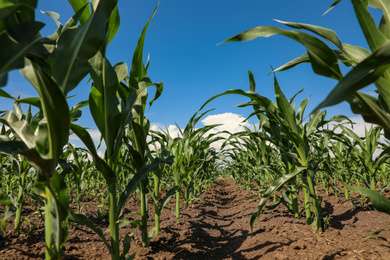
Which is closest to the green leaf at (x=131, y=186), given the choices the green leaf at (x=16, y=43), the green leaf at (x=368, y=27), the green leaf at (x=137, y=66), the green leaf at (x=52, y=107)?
the green leaf at (x=52, y=107)

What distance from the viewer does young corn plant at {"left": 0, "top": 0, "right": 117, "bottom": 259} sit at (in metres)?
0.75

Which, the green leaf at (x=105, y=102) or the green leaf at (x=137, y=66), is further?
the green leaf at (x=137, y=66)

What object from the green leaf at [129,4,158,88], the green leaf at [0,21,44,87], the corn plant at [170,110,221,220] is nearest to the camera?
the green leaf at [0,21,44,87]

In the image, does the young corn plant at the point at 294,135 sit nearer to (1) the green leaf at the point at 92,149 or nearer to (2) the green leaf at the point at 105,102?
(2) the green leaf at the point at 105,102

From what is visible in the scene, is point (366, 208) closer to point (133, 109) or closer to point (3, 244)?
point (133, 109)

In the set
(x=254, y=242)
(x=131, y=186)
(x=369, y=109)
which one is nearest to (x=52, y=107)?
(x=131, y=186)

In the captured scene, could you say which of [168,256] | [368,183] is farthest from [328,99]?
[368,183]

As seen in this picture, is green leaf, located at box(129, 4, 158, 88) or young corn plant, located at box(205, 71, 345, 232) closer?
green leaf, located at box(129, 4, 158, 88)

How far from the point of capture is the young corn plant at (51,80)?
754mm

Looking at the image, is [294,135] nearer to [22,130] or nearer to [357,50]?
[357,50]

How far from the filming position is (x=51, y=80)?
2.65 ft

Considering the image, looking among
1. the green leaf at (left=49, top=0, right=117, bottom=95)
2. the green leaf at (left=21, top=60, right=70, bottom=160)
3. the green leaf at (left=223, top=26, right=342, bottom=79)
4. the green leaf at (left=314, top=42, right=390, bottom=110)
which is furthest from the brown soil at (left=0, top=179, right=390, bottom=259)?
the green leaf at (left=49, top=0, right=117, bottom=95)

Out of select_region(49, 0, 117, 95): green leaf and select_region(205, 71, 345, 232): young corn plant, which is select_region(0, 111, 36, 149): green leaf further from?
select_region(205, 71, 345, 232): young corn plant

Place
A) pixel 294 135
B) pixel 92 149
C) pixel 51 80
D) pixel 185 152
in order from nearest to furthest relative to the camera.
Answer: pixel 51 80, pixel 92 149, pixel 294 135, pixel 185 152
